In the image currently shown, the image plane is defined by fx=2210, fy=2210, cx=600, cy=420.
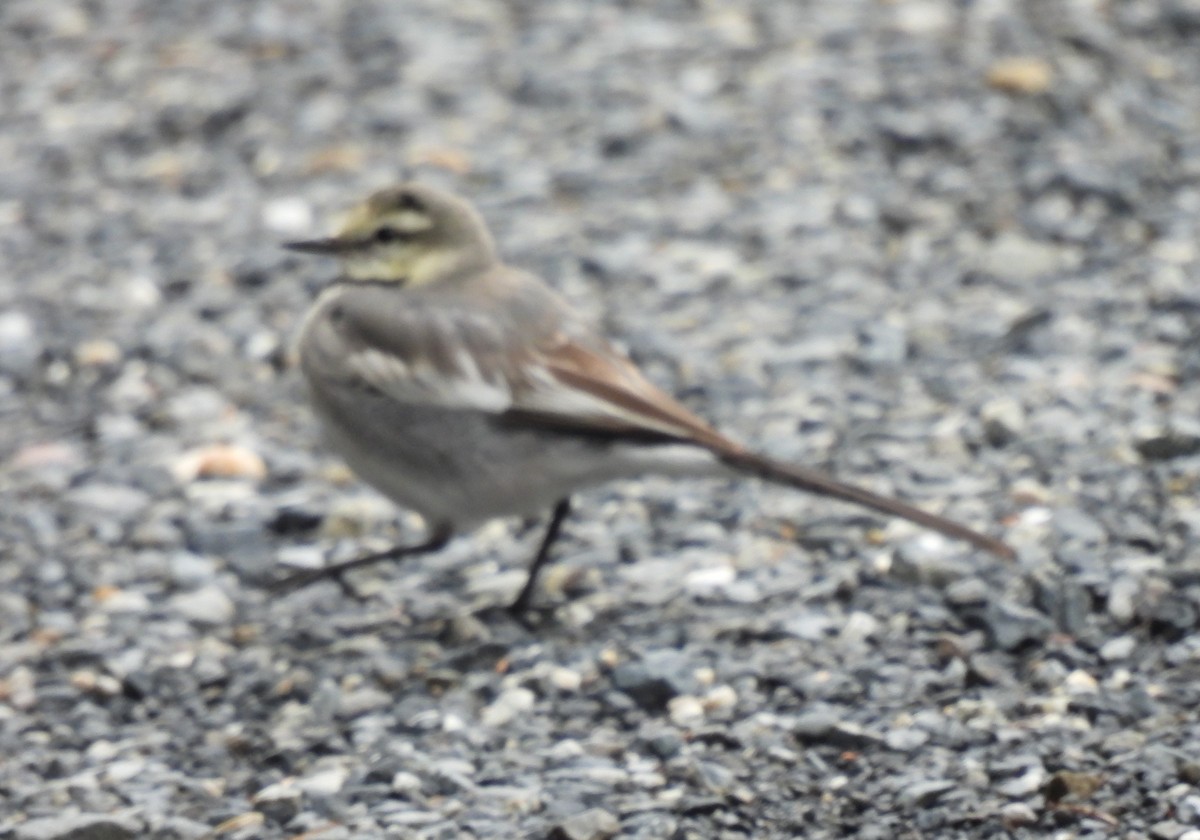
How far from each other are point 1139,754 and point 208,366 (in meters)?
4.30

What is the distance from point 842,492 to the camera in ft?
Result: 20.1

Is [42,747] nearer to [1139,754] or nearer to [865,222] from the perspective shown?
[1139,754]

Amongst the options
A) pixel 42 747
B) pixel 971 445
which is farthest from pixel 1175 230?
pixel 42 747

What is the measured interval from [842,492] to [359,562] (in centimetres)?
166

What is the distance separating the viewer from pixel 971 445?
7617mm

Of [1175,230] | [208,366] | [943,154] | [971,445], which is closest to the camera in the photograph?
[971,445]

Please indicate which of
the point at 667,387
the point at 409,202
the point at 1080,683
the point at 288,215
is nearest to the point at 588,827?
the point at 1080,683

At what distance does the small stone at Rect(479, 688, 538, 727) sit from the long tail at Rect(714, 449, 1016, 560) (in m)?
0.86

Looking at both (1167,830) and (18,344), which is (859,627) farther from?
(18,344)

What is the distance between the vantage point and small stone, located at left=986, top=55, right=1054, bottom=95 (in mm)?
10305

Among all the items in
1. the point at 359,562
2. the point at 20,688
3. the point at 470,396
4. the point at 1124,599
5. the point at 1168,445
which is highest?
the point at 470,396

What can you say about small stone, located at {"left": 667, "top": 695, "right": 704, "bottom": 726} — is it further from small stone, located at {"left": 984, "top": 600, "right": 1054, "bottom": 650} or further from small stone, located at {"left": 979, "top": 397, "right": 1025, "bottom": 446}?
small stone, located at {"left": 979, "top": 397, "right": 1025, "bottom": 446}

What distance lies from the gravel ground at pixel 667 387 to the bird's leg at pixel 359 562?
94 mm

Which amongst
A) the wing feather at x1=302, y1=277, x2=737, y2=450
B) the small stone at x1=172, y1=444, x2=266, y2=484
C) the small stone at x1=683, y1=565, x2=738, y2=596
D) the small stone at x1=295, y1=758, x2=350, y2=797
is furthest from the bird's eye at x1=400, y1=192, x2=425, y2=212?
the small stone at x1=295, y1=758, x2=350, y2=797
